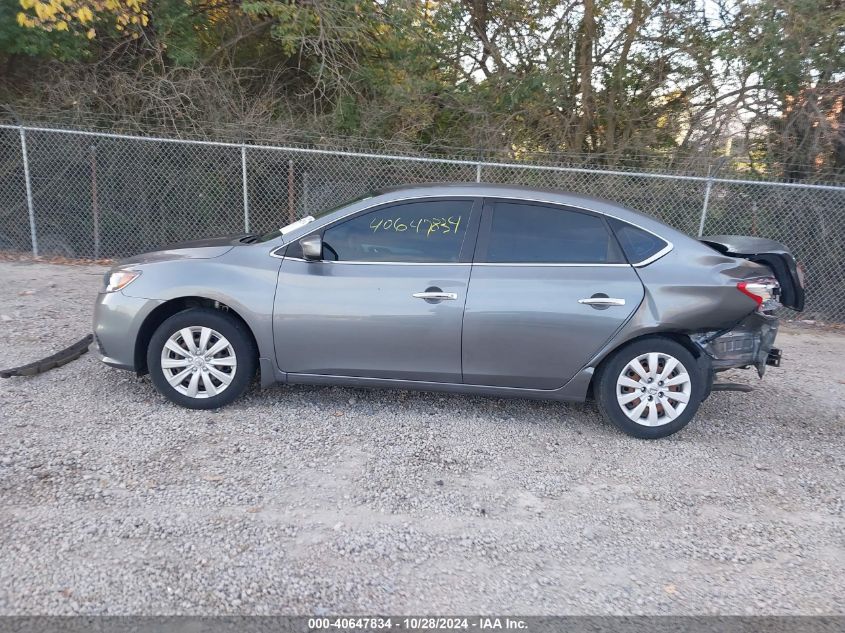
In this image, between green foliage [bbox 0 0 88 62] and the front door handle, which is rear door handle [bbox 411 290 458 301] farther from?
green foliage [bbox 0 0 88 62]

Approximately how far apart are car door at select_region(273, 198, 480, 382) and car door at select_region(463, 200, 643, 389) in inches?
5.5

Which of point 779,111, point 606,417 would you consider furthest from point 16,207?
point 779,111

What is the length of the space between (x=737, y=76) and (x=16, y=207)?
10927mm

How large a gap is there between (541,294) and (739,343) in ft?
4.68

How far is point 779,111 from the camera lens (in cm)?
898

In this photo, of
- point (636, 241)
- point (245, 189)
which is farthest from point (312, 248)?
point (245, 189)

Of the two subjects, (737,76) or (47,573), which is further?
(737,76)

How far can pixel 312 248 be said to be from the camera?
4168 millimetres

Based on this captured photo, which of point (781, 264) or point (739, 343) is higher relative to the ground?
point (781, 264)

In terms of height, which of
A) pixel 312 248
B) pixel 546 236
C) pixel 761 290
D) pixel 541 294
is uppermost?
pixel 546 236

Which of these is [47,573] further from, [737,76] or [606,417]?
[737,76]

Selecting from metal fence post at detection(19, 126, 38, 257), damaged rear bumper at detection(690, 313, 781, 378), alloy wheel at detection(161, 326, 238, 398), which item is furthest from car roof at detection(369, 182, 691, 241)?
metal fence post at detection(19, 126, 38, 257)

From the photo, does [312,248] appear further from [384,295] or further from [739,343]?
[739,343]

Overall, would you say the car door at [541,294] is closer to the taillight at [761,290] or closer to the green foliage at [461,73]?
the taillight at [761,290]
